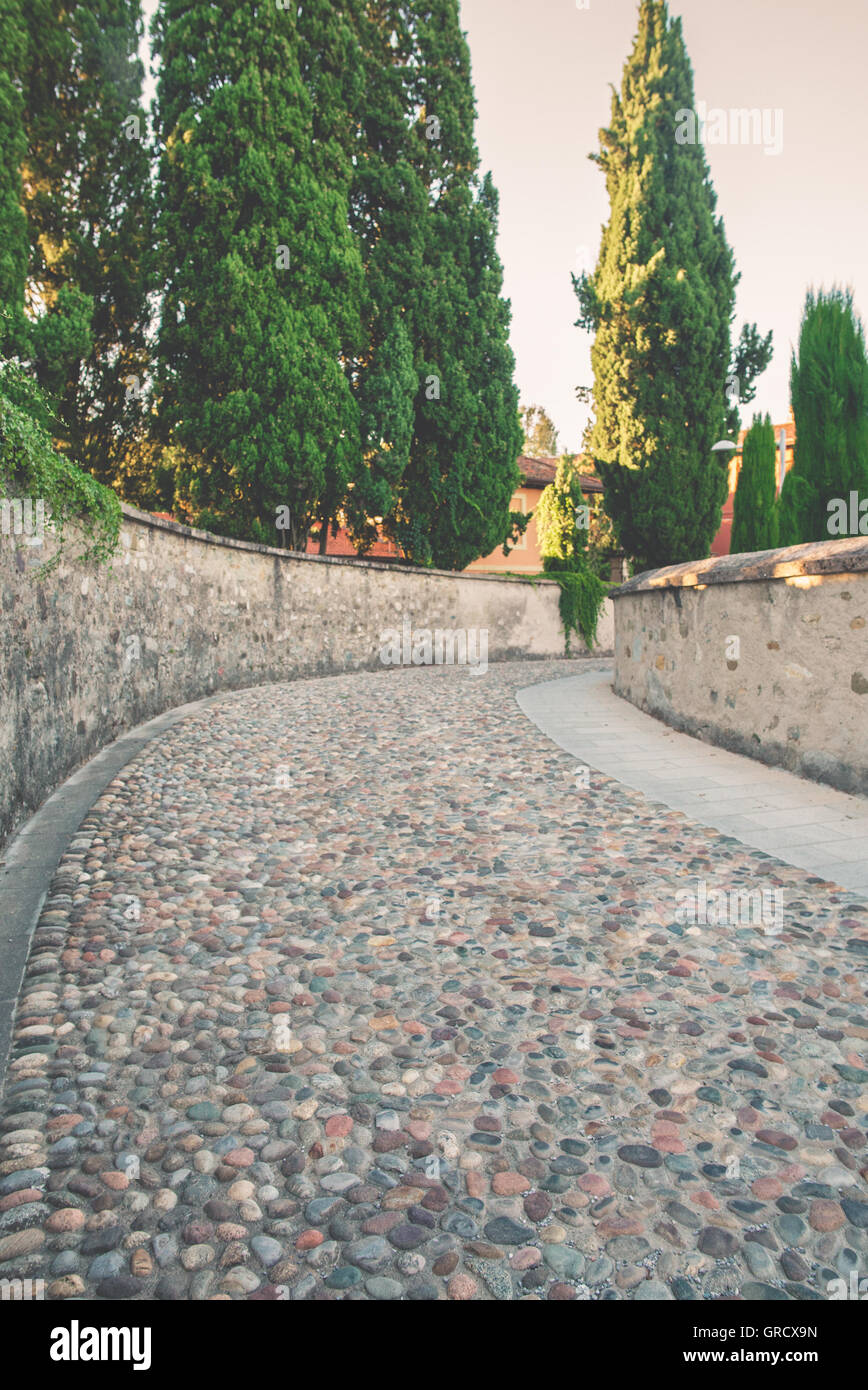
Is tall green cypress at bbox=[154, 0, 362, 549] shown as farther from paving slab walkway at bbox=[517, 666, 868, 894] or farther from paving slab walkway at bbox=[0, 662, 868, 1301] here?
paving slab walkway at bbox=[0, 662, 868, 1301]

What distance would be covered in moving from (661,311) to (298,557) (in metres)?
14.7

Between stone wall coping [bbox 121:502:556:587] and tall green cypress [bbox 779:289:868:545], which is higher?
tall green cypress [bbox 779:289:868:545]

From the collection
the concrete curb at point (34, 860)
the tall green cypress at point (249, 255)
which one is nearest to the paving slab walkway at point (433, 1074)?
the concrete curb at point (34, 860)

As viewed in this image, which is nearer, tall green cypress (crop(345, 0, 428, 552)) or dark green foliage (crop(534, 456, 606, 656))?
tall green cypress (crop(345, 0, 428, 552))

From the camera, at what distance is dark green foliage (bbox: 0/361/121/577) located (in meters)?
4.55

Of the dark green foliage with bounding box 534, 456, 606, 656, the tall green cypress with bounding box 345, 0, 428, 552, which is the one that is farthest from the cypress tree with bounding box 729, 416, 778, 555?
the dark green foliage with bounding box 534, 456, 606, 656

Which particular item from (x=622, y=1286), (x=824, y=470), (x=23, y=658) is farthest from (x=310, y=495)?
(x=622, y=1286)

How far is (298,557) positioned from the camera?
13.9 m

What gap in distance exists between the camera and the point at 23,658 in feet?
15.9

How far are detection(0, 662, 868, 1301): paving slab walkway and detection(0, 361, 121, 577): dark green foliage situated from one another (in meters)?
2.35

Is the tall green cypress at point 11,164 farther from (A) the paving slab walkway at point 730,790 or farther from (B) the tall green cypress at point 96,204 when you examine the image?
(A) the paving slab walkway at point 730,790

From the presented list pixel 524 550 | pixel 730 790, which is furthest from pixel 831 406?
pixel 524 550

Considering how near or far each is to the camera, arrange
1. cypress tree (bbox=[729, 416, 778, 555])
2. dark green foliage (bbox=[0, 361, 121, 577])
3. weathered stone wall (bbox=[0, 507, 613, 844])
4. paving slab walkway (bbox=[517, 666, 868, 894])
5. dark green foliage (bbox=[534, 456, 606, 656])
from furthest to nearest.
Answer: dark green foliage (bbox=[534, 456, 606, 656]) < cypress tree (bbox=[729, 416, 778, 555]) < weathered stone wall (bbox=[0, 507, 613, 844]) < dark green foliage (bbox=[0, 361, 121, 577]) < paving slab walkway (bbox=[517, 666, 868, 894])

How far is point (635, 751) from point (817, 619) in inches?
84.3
